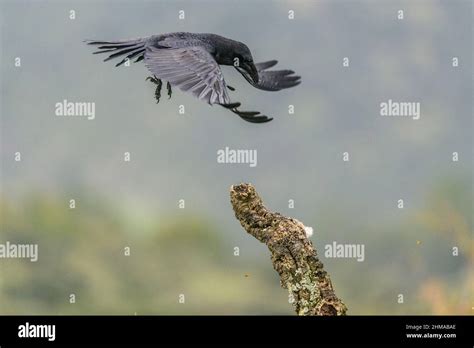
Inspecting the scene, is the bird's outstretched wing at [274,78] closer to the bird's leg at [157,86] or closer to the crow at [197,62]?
the crow at [197,62]

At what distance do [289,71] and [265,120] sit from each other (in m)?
1.78

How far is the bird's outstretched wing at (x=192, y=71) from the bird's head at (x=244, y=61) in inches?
10.2

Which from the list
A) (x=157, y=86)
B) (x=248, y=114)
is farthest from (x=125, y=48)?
(x=248, y=114)

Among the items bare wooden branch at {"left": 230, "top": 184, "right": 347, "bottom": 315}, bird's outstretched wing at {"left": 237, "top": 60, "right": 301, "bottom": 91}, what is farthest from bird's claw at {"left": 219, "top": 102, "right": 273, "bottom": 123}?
bird's outstretched wing at {"left": 237, "top": 60, "right": 301, "bottom": 91}

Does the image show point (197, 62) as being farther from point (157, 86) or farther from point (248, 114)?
point (248, 114)

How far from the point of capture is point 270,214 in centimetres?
368

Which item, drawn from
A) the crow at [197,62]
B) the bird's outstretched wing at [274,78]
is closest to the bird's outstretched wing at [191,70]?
the crow at [197,62]

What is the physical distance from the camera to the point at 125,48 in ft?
15.3

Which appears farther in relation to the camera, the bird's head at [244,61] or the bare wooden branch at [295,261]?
the bird's head at [244,61]

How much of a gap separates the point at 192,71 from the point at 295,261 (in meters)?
1.48

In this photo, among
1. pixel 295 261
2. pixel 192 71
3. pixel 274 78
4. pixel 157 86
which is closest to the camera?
pixel 295 261

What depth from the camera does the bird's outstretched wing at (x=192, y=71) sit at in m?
3.89
